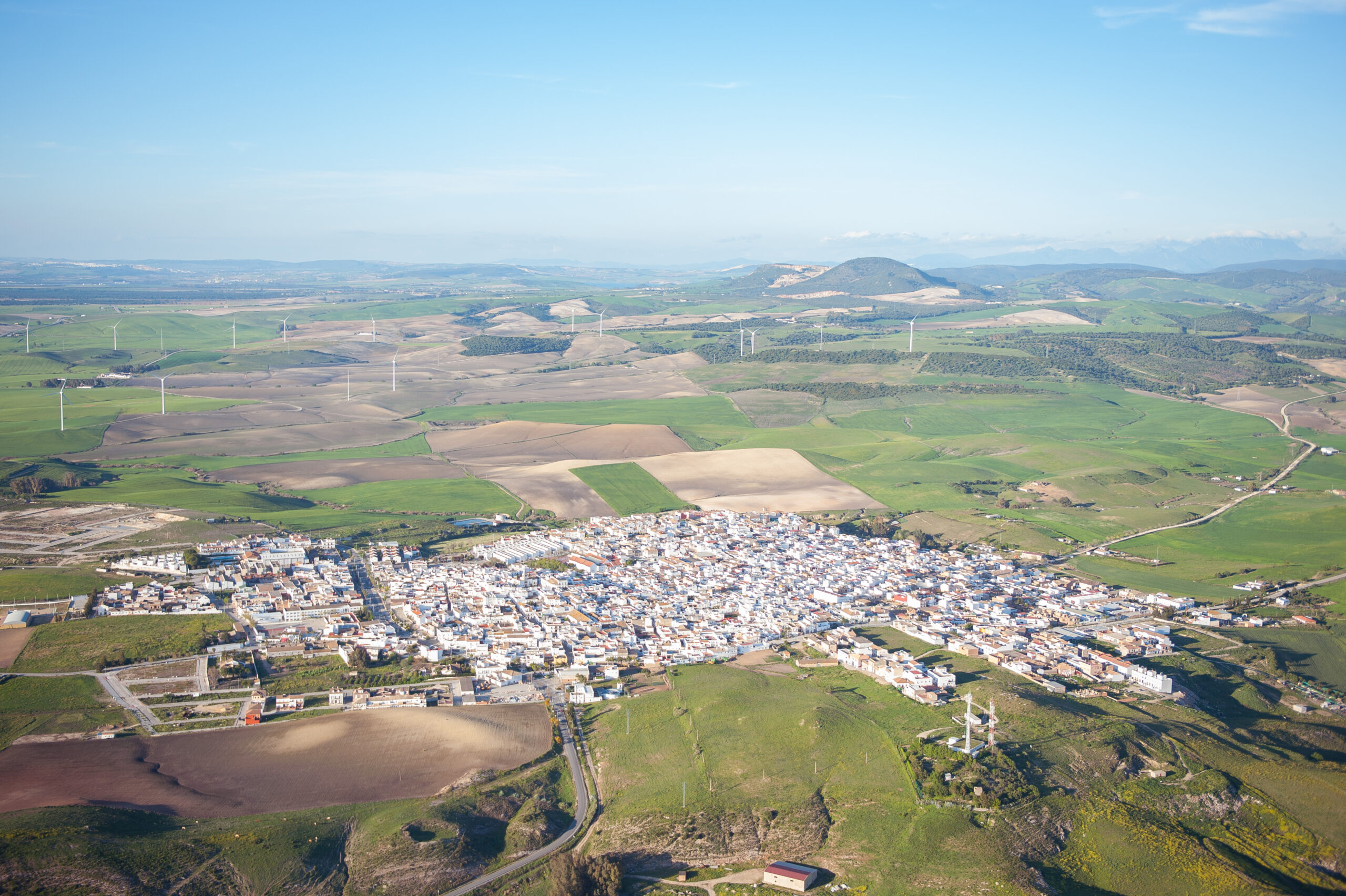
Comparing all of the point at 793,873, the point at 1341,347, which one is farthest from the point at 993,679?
the point at 1341,347

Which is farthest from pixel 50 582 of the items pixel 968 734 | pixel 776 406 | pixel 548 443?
pixel 776 406

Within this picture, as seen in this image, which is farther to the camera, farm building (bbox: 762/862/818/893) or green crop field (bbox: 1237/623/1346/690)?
green crop field (bbox: 1237/623/1346/690)

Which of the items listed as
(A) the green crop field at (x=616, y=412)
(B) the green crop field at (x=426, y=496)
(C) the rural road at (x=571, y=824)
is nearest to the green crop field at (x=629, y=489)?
(B) the green crop field at (x=426, y=496)

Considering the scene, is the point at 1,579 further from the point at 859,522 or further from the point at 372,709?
the point at 859,522

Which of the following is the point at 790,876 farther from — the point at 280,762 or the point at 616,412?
the point at 616,412

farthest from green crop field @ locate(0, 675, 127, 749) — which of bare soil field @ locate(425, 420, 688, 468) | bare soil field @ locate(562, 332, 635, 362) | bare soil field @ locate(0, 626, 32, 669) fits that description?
bare soil field @ locate(562, 332, 635, 362)

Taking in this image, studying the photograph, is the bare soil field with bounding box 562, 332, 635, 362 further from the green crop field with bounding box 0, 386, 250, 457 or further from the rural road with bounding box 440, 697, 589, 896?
the rural road with bounding box 440, 697, 589, 896
